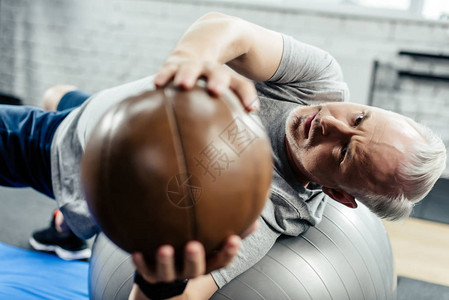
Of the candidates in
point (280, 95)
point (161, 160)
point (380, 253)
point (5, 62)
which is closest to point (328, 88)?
point (280, 95)

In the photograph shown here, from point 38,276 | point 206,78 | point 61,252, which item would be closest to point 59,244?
point 61,252

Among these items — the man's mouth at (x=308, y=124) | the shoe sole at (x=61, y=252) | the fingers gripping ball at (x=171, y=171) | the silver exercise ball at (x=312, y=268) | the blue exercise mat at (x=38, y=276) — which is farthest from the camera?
the shoe sole at (x=61, y=252)

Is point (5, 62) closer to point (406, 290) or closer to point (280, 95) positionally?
point (280, 95)

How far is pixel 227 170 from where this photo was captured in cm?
60

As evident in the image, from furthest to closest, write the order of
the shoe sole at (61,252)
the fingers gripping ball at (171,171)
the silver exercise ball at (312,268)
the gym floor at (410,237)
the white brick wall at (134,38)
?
the white brick wall at (134,38) < the gym floor at (410,237) < the shoe sole at (61,252) < the silver exercise ball at (312,268) < the fingers gripping ball at (171,171)

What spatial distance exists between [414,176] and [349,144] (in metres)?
0.17

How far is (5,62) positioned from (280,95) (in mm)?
3037

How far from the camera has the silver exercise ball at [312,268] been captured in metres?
1.01

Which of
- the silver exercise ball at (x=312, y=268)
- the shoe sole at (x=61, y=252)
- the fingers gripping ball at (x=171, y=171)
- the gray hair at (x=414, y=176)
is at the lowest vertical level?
the shoe sole at (x=61, y=252)

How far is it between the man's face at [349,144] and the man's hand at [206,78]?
1.46ft

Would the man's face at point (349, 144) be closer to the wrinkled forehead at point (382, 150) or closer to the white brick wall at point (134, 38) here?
the wrinkled forehead at point (382, 150)

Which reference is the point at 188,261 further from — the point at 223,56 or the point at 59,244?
the point at 59,244

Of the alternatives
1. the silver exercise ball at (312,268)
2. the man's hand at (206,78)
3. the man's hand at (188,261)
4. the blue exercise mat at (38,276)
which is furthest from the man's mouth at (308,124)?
the blue exercise mat at (38,276)

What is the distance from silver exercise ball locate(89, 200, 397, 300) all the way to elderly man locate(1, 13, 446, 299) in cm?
3
